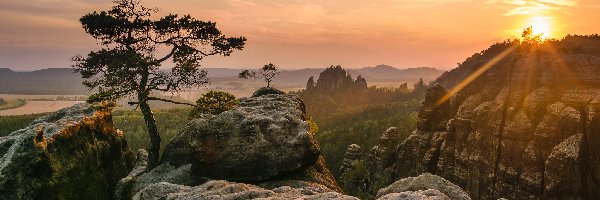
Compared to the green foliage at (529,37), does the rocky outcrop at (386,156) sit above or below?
below

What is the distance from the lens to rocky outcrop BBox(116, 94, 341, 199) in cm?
2056

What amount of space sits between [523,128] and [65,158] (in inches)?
Result: 1992

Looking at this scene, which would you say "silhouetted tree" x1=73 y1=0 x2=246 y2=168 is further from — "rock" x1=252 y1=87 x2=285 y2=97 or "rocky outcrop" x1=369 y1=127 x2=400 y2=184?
"rocky outcrop" x1=369 y1=127 x2=400 y2=184

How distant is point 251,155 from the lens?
20734 mm

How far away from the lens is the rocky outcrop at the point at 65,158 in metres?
16.5

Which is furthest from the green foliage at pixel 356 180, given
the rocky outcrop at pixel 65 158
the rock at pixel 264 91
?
the rocky outcrop at pixel 65 158

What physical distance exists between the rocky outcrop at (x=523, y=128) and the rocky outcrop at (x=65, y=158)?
4474 centimetres

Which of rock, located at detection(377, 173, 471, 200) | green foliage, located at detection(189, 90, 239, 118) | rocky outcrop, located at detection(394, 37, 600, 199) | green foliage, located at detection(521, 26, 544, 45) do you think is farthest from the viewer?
green foliage, located at detection(521, 26, 544, 45)

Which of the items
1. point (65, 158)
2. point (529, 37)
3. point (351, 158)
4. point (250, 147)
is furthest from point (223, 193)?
point (351, 158)

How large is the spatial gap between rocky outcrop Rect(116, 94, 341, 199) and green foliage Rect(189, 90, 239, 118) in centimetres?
680

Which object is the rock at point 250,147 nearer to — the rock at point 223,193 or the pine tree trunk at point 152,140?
the pine tree trunk at point 152,140

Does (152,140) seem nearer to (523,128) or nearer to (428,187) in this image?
(428,187)

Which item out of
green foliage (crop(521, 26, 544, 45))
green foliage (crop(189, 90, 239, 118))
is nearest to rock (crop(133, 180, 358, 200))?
green foliage (crop(189, 90, 239, 118))

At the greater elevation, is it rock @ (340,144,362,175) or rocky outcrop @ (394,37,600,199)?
rocky outcrop @ (394,37,600,199)
